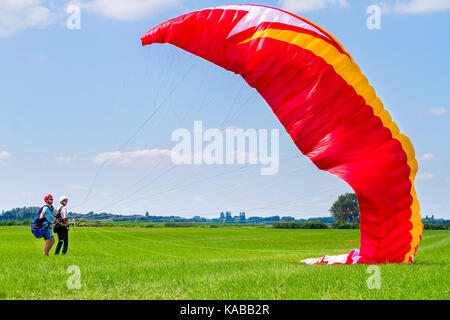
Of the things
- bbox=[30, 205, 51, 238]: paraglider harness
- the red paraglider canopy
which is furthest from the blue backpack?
the red paraglider canopy

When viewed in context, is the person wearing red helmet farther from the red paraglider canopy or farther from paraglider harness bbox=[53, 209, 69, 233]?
the red paraglider canopy

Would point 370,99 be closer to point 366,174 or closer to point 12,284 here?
point 366,174

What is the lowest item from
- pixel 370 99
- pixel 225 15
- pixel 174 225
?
pixel 174 225

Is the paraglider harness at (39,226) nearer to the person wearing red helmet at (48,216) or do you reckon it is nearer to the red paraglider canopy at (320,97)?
the person wearing red helmet at (48,216)

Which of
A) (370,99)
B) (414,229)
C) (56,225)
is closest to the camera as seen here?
(370,99)

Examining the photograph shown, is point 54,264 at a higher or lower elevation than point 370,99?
lower

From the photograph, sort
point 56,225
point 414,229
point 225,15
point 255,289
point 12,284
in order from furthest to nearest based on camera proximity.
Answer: point 56,225 → point 414,229 → point 225,15 → point 12,284 → point 255,289

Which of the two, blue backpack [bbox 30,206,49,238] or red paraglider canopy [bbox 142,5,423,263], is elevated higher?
red paraglider canopy [bbox 142,5,423,263]

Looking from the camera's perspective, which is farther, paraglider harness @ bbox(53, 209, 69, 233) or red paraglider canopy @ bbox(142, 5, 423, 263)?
paraglider harness @ bbox(53, 209, 69, 233)

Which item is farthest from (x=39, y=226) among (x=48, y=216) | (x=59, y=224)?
(x=59, y=224)

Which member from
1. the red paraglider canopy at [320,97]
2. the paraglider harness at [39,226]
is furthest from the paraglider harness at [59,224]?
the red paraglider canopy at [320,97]

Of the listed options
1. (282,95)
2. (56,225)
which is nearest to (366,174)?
(282,95)
